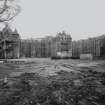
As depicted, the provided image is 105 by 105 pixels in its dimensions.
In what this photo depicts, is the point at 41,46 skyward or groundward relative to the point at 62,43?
groundward

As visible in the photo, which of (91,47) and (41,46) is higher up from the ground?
(41,46)

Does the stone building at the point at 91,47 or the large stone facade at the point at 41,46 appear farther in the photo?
the large stone facade at the point at 41,46

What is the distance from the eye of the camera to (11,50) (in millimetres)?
42625

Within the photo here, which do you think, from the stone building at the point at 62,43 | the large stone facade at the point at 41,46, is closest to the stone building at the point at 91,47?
the stone building at the point at 62,43

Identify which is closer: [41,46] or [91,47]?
[91,47]

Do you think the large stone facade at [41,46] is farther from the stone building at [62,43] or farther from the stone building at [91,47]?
the stone building at [91,47]

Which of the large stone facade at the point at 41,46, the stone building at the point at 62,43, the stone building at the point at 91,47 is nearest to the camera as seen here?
the stone building at the point at 91,47

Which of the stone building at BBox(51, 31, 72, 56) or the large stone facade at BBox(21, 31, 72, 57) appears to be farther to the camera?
the large stone facade at BBox(21, 31, 72, 57)

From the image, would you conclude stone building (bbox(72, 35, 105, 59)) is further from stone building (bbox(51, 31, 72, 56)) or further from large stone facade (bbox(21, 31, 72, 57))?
large stone facade (bbox(21, 31, 72, 57))

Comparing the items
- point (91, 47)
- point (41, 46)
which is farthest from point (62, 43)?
point (41, 46)

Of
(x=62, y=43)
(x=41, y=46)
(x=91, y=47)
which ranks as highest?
(x=62, y=43)

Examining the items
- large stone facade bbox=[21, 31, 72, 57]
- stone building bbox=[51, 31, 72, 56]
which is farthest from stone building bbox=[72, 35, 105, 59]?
large stone facade bbox=[21, 31, 72, 57]

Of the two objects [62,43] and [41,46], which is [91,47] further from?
[41,46]

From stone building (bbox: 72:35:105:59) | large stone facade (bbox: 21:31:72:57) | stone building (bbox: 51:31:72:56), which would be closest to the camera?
stone building (bbox: 72:35:105:59)
